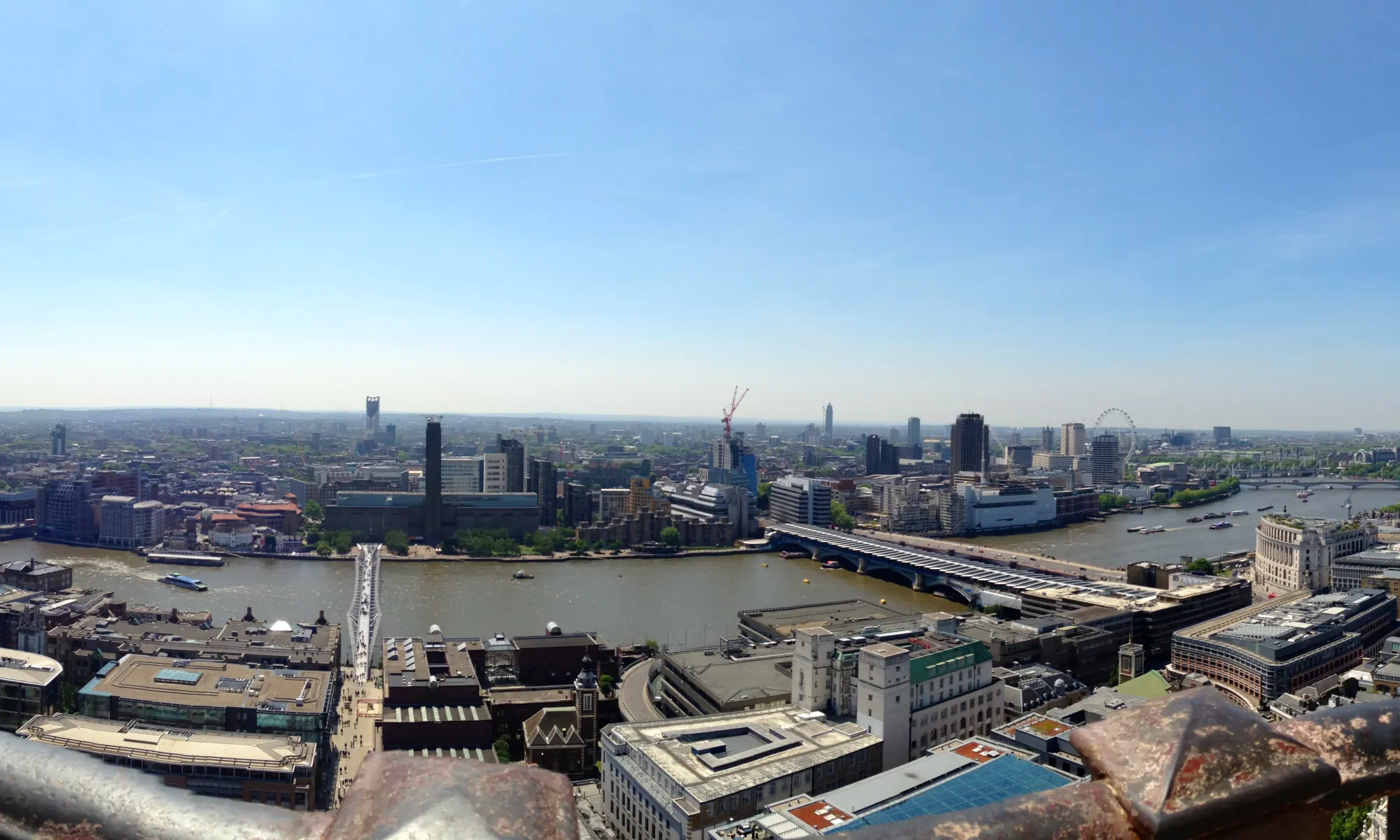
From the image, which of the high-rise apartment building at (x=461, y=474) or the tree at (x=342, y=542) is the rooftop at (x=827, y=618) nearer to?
the tree at (x=342, y=542)

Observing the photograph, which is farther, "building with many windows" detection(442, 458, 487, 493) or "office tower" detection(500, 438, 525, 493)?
"building with many windows" detection(442, 458, 487, 493)

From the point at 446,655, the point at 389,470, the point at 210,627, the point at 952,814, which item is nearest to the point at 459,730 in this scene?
the point at 446,655

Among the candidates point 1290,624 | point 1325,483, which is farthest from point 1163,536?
point 1325,483

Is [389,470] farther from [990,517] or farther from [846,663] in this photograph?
[846,663]

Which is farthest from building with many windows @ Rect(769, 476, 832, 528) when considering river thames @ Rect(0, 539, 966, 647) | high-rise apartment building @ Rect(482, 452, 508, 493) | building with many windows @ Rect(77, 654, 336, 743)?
building with many windows @ Rect(77, 654, 336, 743)

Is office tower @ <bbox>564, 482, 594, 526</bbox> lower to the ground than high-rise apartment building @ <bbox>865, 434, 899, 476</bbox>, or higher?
lower

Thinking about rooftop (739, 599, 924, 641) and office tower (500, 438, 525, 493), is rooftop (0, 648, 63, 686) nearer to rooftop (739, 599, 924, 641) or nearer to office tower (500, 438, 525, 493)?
rooftop (739, 599, 924, 641)

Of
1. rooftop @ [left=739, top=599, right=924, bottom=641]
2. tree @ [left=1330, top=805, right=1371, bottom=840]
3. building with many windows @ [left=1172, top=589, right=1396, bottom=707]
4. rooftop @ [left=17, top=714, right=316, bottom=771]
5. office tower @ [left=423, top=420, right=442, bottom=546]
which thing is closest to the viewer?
tree @ [left=1330, top=805, right=1371, bottom=840]

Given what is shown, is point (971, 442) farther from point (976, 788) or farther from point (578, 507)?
point (976, 788)
